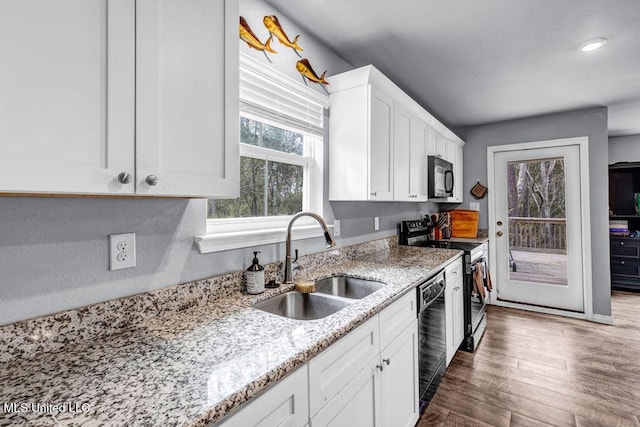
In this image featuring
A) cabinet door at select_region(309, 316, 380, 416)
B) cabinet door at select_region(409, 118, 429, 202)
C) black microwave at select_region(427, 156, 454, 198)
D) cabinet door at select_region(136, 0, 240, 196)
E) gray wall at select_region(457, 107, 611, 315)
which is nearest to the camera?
cabinet door at select_region(136, 0, 240, 196)

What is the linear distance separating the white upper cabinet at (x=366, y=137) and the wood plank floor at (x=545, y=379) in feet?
4.75

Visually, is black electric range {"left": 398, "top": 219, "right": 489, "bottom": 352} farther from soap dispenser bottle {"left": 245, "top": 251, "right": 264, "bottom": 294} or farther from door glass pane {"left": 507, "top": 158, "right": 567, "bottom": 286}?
soap dispenser bottle {"left": 245, "top": 251, "right": 264, "bottom": 294}

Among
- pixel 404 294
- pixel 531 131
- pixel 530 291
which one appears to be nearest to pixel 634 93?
pixel 531 131

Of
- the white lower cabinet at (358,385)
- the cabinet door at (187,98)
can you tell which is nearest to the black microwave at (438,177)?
the white lower cabinet at (358,385)

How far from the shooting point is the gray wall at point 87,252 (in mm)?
855

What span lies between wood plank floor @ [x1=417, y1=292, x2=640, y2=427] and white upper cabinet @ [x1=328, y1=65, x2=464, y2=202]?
57.0 inches

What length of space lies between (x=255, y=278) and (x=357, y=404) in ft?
2.18

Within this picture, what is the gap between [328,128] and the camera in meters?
2.15

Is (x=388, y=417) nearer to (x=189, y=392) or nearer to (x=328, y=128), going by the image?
(x=189, y=392)

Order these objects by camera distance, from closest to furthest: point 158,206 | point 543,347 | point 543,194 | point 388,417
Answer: point 158,206
point 388,417
point 543,347
point 543,194

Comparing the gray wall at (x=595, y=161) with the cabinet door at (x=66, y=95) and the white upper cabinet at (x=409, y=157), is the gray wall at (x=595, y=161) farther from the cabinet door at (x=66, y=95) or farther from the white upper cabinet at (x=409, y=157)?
the cabinet door at (x=66, y=95)

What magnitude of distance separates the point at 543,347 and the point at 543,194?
1.91m

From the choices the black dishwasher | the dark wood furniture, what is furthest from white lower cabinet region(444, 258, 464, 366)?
the dark wood furniture

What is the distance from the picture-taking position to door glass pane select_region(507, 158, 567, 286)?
3.75 m
